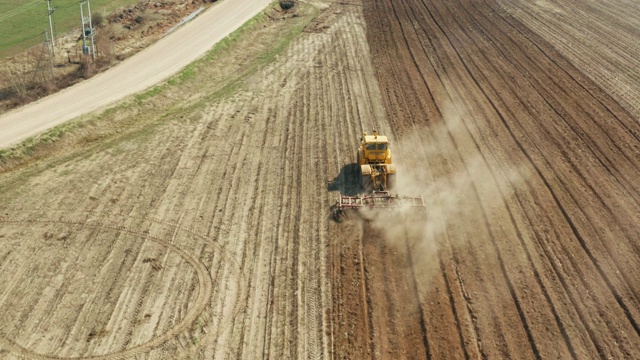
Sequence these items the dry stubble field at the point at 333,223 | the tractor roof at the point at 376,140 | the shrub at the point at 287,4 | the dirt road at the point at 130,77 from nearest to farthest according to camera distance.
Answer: the dry stubble field at the point at 333,223 < the tractor roof at the point at 376,140 < the dirt road at the point at 130,77 < the shrub at the point at 287,4

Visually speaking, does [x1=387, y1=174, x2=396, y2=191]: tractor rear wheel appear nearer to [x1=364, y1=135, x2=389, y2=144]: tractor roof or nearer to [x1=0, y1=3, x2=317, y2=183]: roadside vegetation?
[x1=364, y1=135, x2=389, y2=144]: tractor roof

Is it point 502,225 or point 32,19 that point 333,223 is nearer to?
point 502,225

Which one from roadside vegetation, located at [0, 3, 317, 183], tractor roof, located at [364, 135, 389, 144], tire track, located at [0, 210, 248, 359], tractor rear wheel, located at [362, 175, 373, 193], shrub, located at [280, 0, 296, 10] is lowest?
tire track, located at [0, 210, 248, 359]

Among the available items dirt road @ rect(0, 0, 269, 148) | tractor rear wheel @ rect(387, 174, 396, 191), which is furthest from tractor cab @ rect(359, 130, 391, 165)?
dirt road @ rect(0, 0, 269, 148)

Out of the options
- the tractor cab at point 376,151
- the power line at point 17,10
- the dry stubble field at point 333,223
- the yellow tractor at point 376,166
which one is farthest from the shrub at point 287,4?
the tractor cab at point 376,151

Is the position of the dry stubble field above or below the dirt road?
below

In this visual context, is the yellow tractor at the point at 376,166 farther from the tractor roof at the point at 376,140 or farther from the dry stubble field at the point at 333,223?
the dry stubble field at the point at 333,223

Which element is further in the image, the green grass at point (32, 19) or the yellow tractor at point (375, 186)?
the green grass at point (32, 19)
